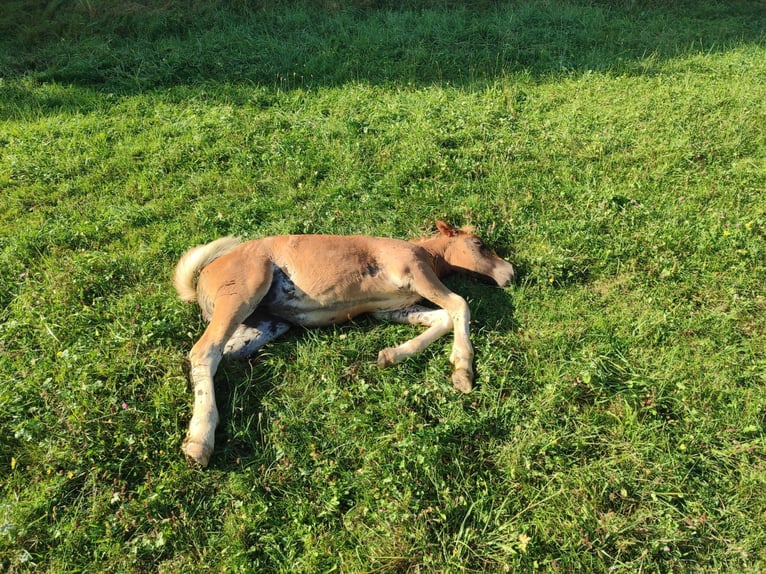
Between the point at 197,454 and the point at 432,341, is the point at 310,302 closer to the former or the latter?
the point at 432,341

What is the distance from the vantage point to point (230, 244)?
5227 mm

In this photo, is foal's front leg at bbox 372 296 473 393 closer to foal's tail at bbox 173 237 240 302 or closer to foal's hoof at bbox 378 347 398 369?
foal's hoof at bbox 378 347 398 369

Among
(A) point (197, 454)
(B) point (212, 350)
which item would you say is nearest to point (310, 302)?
(B) point (212, 350)

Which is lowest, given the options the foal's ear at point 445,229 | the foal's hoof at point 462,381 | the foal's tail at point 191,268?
the foal's hoof at point 462,381

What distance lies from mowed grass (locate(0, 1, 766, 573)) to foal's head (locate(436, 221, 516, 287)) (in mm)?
159

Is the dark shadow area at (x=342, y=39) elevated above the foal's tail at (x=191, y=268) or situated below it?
above

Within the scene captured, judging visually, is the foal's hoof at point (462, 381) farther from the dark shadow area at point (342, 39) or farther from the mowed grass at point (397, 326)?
the dark shadow area at point (342, 39)

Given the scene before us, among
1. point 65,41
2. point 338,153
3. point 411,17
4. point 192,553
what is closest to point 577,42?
point 411,17

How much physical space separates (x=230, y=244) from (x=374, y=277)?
1378 mm

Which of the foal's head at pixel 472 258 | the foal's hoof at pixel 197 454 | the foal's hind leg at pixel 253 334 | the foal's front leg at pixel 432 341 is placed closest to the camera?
the foal's hoof at pixel 197 454

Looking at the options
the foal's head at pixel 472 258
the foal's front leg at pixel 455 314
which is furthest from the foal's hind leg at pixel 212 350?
the foal's head at pixel 472 258

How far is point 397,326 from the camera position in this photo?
4949 mm

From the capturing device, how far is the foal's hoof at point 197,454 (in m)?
3.74

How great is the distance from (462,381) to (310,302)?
55.9 inches
